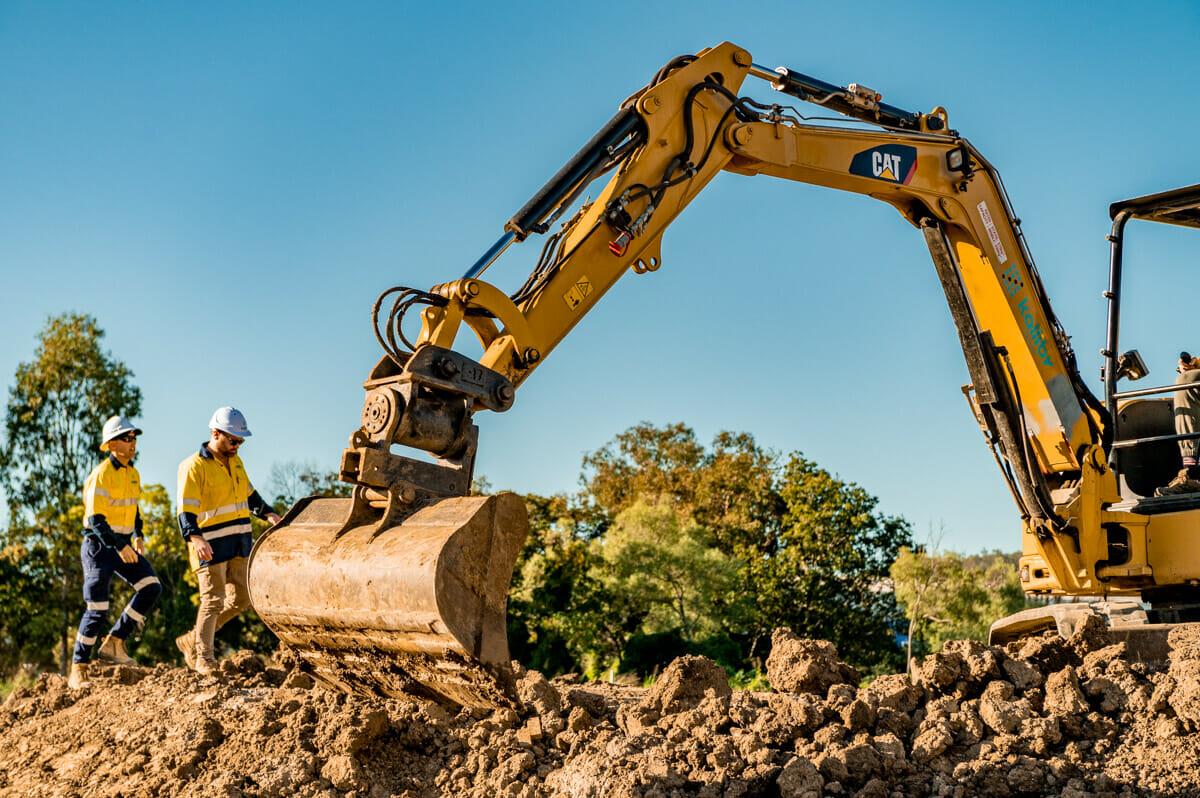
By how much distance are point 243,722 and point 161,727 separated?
22.9 inches

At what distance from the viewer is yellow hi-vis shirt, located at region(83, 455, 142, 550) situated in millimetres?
7625

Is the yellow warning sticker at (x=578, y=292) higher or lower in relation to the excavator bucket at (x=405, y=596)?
higher

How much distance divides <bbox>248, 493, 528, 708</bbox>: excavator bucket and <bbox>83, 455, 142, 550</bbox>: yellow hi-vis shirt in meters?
3.13

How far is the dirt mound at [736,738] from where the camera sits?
4578mm

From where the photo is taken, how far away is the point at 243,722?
19.5 ft

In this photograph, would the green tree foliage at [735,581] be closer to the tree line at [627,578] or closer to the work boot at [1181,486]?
the tree line at [627,578]

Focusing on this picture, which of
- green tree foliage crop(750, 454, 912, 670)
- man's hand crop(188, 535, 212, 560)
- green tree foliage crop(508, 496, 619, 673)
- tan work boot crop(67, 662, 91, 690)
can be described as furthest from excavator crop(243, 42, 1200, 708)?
green tree foliage crop(750, 454, 912, 670)

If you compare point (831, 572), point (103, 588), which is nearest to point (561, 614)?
point (831, 572)

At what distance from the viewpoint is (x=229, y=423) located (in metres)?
7.36

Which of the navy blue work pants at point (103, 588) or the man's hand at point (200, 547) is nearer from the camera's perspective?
the man's hand at point (200, 547)

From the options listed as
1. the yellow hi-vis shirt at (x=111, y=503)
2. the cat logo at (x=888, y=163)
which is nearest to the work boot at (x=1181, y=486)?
the cat logo at (x=888, y=163)

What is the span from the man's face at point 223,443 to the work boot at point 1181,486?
633cm

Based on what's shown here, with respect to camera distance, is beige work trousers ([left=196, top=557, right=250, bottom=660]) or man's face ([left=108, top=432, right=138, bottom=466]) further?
man's face ([left=108, top=432, right=138, bottom=466])

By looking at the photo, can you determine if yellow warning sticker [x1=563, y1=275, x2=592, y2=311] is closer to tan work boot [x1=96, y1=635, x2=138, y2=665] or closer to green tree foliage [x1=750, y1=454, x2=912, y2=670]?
tan work boot [x1=96, y1=635, x2=138, y2=665]
